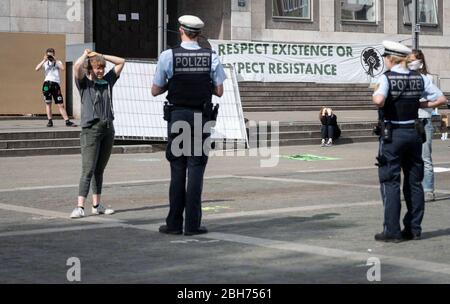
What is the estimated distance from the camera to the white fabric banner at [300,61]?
30.1 metres

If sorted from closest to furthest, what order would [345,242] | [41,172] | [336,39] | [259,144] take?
[345,242] < [41,172] < [259,144] < [336,39]

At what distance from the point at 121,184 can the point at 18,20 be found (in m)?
14.1

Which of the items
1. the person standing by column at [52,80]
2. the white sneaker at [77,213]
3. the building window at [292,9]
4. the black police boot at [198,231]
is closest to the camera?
the black police boot at [198,231]

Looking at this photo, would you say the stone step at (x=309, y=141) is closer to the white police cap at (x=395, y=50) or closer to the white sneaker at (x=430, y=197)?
the white sneaker at (x=430, y=197)

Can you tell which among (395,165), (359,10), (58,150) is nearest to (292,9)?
(359,10)

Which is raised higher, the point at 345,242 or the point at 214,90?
the point at 214,90

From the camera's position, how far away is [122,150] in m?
21.2

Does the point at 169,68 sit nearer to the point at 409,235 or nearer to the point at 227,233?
the point at 227,233

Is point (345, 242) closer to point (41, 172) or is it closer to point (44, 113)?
point (41, 172)

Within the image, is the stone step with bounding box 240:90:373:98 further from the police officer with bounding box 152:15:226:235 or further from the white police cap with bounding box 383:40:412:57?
the white police cap with bounding box 383:40:412:57

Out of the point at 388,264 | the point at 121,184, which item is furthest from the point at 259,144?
the point at 388,264

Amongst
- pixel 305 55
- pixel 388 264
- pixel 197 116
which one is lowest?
pixel 388 264

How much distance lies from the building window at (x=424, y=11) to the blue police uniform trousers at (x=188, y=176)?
2865 cm

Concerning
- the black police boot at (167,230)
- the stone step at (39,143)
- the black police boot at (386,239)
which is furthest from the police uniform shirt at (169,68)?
the stone step at (39,143)
